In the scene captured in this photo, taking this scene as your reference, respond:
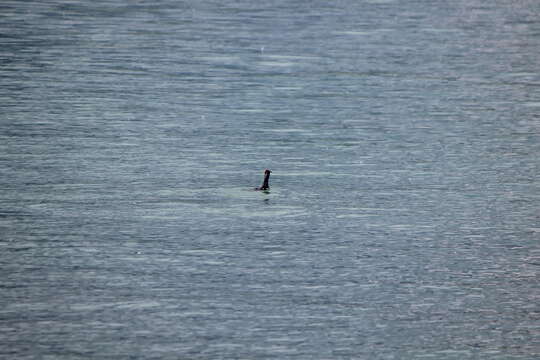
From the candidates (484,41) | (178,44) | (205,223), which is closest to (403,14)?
(484,41)

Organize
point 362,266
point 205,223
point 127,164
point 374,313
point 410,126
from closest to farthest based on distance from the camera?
point 374,313 < point 362,266 < point 205,223 < point 127,164 < point 410,126

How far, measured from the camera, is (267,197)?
9812 millimetres

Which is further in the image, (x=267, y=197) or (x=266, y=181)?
(x=266, y=181)

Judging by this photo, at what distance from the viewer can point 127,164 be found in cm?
1075

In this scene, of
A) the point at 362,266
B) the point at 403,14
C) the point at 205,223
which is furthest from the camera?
the point at 403,14

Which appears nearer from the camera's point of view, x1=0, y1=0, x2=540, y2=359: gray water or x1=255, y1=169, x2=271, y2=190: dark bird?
x1=0, y1=0, x2=540, y2=359: gray water

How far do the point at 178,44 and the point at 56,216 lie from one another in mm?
9233

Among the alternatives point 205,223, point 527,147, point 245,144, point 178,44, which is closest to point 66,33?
point 178,44

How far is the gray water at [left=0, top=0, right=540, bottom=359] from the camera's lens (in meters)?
6.77

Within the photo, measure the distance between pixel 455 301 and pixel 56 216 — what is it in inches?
128

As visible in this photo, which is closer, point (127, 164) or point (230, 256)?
point (230, 256)

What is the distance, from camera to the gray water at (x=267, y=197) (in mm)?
6770

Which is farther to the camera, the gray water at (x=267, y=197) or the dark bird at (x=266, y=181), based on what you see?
the dark bird at (x=266, y=181)

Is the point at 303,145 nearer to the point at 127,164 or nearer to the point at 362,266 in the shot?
the point at 127,164
